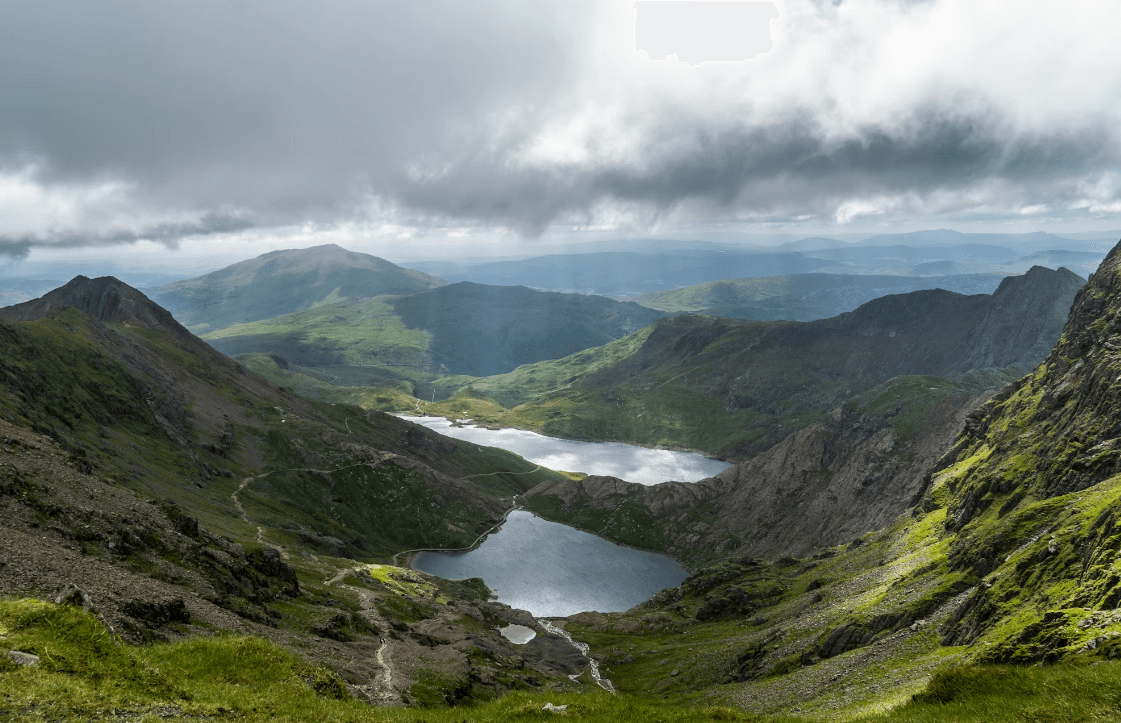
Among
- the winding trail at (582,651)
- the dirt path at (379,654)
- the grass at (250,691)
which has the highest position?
the grass at (250,691)

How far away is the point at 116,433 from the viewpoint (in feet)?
497

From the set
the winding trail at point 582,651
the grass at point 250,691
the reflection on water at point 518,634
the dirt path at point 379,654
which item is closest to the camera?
the grass at point 250,691

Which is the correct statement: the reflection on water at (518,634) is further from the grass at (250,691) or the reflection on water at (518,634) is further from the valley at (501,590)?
the grass at (250,691)

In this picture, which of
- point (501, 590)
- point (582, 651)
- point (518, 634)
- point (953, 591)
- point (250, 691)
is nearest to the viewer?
point (250, 691)

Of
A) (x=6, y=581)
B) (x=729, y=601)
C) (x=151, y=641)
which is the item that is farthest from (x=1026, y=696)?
(x=729, y=601)

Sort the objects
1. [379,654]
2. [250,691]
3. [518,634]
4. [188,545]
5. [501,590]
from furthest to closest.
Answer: [501,590] < [518,634] < [188,545] < [379,654] < [250,691]

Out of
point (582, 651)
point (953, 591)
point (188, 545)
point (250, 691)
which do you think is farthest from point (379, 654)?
point (953, 591)

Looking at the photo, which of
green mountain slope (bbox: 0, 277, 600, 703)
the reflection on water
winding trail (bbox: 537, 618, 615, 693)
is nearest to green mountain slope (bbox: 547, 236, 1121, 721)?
winding trail (bbox: 537, 618, 615, 693)

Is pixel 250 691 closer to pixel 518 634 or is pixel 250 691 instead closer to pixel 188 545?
pixel 188 545

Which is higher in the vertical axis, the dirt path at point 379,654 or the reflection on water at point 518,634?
the dirt path at point 379,654

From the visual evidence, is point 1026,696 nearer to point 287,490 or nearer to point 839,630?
point 839,630

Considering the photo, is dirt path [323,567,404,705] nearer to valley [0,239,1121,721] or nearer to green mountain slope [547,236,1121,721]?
valley [0,239,1121,721]

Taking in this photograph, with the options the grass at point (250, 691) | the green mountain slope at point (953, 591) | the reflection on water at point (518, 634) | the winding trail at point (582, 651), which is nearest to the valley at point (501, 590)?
the grass at point (250, 691)

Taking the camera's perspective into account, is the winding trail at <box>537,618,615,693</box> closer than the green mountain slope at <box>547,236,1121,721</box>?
No
